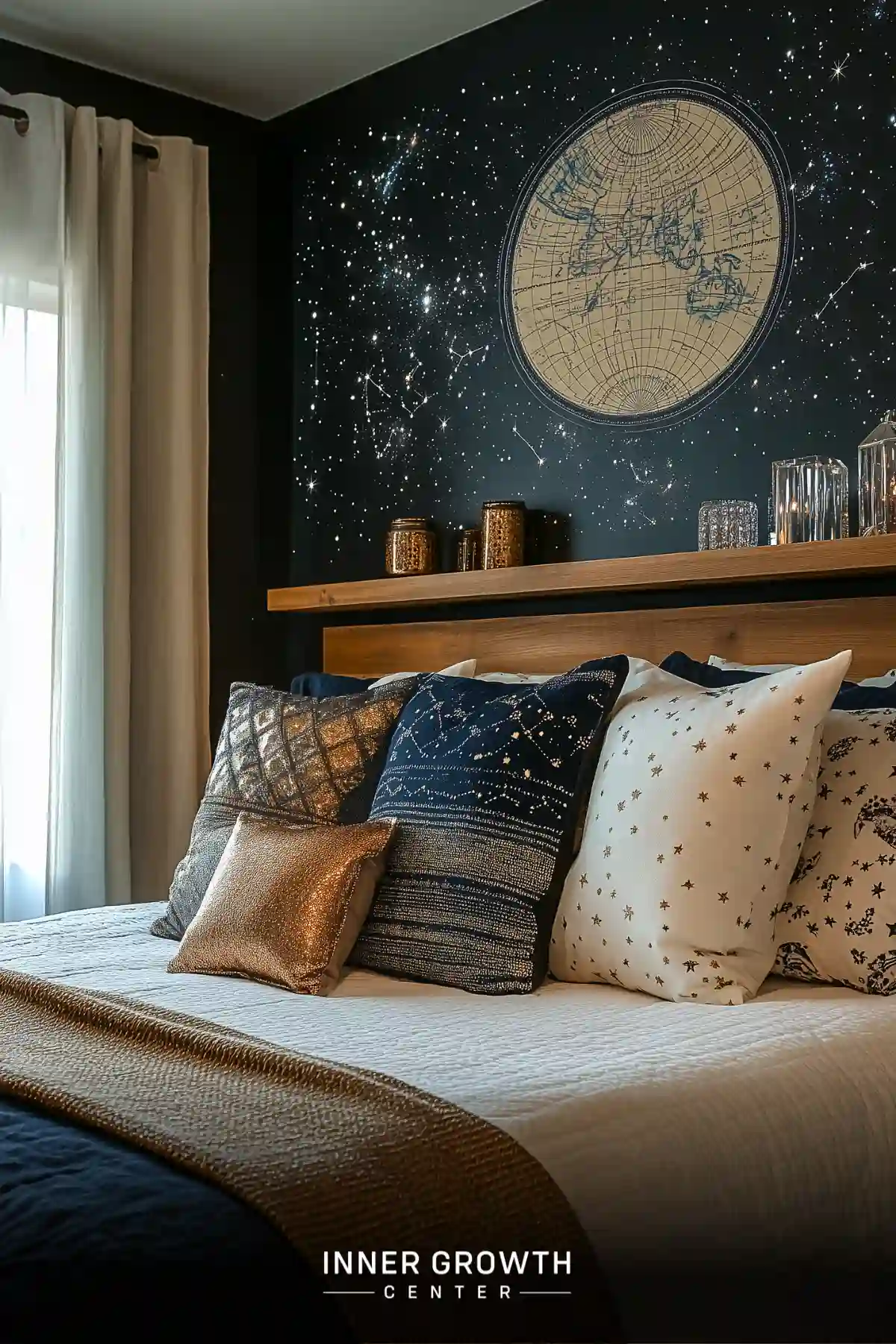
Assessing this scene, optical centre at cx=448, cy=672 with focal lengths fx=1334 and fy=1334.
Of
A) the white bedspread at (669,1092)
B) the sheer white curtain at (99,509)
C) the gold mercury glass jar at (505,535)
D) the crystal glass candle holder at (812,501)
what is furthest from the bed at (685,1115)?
the sheer white curtain at (99,509)

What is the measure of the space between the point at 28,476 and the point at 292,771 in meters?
1.29

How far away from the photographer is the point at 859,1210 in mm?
1396

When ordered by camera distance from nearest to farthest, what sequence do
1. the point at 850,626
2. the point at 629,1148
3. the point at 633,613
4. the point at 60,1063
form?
1. the point at 629,1148
2. the point at 60,1063
3. the point at 850,626
4. the point at 633,613

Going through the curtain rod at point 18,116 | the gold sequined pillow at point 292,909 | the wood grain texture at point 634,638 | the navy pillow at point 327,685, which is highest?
the curtain rod at point 18,116

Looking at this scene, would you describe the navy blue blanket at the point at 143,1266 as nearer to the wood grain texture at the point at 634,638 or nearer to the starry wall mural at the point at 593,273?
the wood grain texture at the point at 634,638

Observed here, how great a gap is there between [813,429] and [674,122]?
29.7 inches

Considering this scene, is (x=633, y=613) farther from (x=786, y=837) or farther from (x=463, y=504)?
(x=786, y=837)

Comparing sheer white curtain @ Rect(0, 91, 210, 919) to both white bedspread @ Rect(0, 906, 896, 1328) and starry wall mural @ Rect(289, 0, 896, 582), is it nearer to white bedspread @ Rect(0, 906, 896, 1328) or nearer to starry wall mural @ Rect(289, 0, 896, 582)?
starry wall mural @ Rect(289, 0, 896, 582)

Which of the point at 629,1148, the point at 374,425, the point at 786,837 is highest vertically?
the point at 374,425

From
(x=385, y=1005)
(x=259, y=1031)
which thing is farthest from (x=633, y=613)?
(x=259, y=1031)

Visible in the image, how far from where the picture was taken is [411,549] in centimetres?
315

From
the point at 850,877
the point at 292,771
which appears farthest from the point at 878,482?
the point at 292,771

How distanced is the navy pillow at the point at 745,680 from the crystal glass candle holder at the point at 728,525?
0.98ft

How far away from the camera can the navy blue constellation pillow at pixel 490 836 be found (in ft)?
6.16
